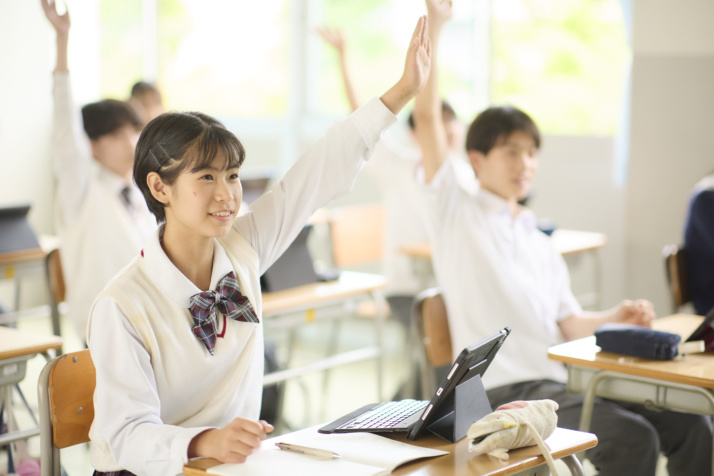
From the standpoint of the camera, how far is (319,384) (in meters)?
4.61

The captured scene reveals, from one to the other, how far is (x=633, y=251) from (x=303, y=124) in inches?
111

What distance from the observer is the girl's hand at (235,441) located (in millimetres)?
1335

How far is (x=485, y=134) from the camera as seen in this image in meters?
2.69

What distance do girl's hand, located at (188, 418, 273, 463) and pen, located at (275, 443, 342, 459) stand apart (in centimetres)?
7

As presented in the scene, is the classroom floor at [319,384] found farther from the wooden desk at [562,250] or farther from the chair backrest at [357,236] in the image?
the chair backrest at [357,236]

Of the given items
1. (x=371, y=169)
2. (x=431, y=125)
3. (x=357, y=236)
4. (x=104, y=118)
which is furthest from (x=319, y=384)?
(x=431, y=125)

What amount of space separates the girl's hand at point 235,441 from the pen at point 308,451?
0.24 ft

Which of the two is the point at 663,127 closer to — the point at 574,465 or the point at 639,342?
the point at 639,342

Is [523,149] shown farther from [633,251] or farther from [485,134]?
[633,251]

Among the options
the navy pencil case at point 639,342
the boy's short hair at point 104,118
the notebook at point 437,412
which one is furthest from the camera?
the boy's short hair at point 104,118

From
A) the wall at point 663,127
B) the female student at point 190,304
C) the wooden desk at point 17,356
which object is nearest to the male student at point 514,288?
the female student at point 190,304

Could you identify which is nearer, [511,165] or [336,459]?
[336,459]

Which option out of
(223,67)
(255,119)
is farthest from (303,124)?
(223,67)

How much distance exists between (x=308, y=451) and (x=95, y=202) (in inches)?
77.2
